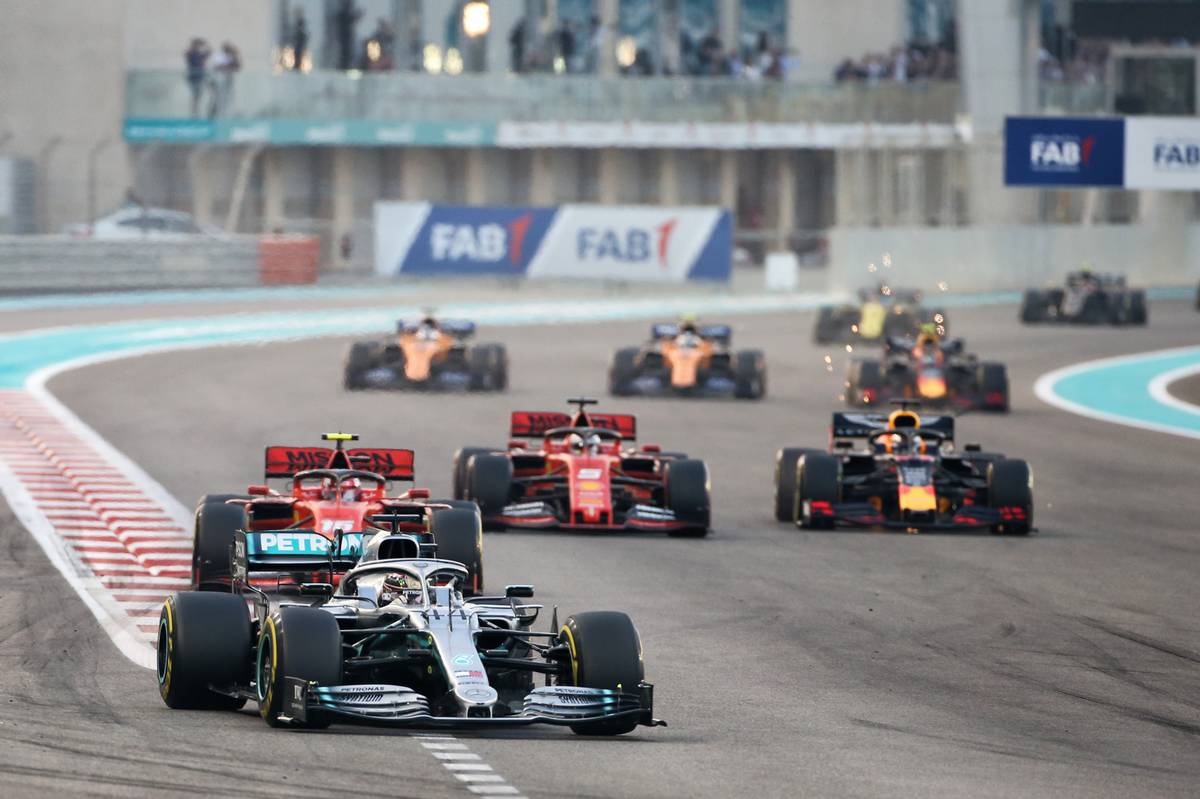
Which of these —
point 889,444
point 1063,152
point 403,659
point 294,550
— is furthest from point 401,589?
point 1063,152

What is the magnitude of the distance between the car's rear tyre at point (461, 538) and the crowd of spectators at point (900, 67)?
48.9 m

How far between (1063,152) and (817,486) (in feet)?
63.2

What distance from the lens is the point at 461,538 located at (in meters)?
15.3

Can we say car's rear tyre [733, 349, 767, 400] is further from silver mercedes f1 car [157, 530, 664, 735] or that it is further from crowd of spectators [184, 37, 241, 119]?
crowd of spectators [184, 37, 241, 119]

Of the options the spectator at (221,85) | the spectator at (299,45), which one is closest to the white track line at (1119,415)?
the spectator at (221,85)

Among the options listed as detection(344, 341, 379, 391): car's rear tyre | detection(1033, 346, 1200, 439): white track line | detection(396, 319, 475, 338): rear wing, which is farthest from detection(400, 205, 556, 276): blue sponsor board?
detection(344, 341, 379, 391): car's rear tyre

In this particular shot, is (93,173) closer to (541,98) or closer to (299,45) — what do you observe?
(299,45)

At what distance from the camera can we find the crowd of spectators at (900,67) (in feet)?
209

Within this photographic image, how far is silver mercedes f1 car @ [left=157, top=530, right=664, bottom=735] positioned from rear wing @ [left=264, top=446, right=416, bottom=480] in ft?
14.7

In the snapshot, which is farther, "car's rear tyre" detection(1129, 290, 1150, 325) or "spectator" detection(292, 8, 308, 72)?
"spectator" detection(292, 8, 308, 72)

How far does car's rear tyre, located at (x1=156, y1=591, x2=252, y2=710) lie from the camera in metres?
11.7

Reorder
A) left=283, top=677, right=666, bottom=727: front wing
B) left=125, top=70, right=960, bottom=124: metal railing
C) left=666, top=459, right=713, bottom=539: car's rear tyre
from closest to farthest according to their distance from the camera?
left=283, top=677, right=666, bottom=727: front wing, left=666, top=459, right=713, bottom=539: car's rear tyre, left=125, top=70, right=960, bottom=124: metal railing

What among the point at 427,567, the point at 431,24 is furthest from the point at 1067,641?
the point at 431,24

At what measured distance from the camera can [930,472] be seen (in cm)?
2056
